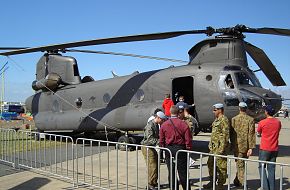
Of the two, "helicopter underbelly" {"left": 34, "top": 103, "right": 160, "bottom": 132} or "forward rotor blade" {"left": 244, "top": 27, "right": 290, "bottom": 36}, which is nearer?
"forward rotor blade" {"left": 244, "top": 27, "right": 290, "bottom": 36}

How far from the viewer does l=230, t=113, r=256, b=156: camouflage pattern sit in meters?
7.16

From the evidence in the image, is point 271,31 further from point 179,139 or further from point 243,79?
point 179,139

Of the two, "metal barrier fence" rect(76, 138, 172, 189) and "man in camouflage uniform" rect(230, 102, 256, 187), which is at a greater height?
"man in camouflage uniform" rect(230, 102, 256, 187)

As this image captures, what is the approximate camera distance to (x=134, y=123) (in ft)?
41.7

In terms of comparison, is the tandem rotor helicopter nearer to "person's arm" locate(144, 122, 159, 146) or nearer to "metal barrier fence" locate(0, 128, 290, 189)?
"metal barrier fence" locate(0, 128, 290, 189)

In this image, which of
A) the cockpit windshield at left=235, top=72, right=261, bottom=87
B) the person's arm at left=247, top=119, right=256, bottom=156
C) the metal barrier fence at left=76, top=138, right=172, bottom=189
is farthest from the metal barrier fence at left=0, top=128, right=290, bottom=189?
the cockpit windshield at left=235, top=72, right=261, bottom=87

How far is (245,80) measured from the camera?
11172mm

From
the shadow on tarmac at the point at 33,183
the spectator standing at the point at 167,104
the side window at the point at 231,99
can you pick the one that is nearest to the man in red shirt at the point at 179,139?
the shadow on tarmac at the point at 33,183

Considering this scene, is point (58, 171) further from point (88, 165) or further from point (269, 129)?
point (269, 129)

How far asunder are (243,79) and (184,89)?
2532mm

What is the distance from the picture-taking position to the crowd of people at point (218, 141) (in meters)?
6.19

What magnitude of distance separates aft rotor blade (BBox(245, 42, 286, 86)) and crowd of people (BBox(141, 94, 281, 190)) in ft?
16.8

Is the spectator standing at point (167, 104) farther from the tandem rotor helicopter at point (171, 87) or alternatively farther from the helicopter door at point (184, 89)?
the helicopter door at point (184, 89)

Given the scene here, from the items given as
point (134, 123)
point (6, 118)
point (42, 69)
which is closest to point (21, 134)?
point (134, 123)
